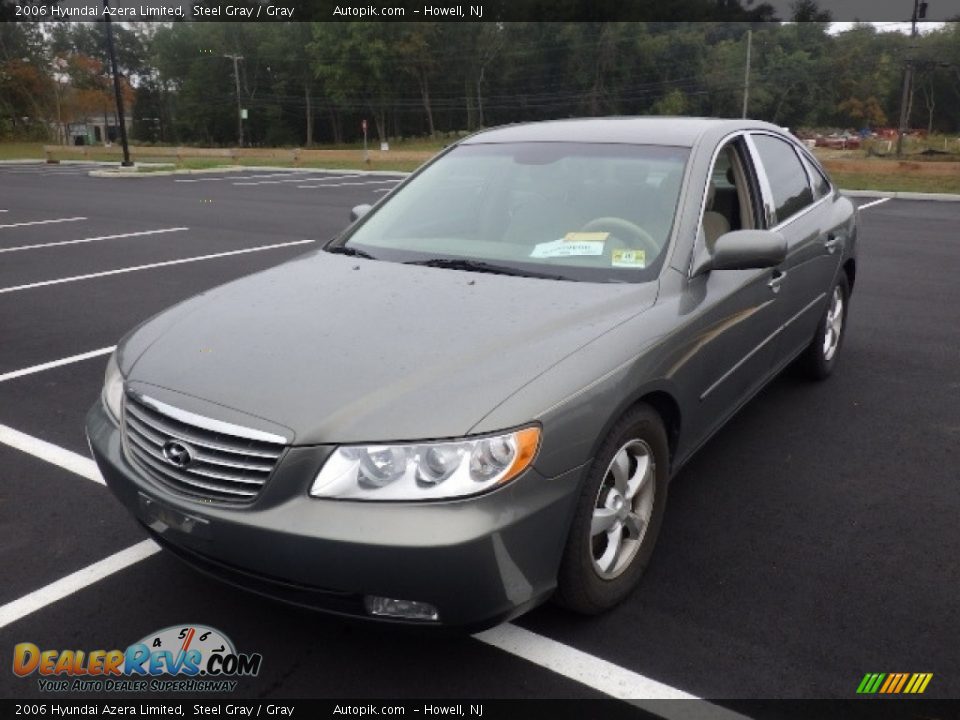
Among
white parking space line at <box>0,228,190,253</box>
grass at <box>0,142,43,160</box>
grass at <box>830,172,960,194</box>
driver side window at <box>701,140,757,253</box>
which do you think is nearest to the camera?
driver side window at <box>701,140,757,253</box>

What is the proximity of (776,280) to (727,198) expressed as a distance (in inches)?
18.3

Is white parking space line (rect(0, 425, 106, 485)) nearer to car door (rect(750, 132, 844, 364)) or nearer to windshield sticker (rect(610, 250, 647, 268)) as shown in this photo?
windshield sticker (rect(610, 250, 647, 268))

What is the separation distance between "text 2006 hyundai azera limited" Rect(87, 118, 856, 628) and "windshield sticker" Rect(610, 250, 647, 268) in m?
0.01

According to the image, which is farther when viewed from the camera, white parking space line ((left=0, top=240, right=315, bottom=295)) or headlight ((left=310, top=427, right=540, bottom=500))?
white parking space line ((left=0, top=240, right=315, bottom=295))

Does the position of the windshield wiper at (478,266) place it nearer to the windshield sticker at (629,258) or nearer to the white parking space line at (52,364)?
the windshield sticker at (629,258)

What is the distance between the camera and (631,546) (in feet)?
9.57

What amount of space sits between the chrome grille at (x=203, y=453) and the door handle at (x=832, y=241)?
11.7ft

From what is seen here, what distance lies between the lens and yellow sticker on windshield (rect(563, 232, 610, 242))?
336cm

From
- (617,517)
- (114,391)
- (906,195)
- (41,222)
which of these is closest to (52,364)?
(114,391)

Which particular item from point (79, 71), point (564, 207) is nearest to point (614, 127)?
point (564, 207)

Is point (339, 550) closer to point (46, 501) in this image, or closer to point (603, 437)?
point (603, 437)

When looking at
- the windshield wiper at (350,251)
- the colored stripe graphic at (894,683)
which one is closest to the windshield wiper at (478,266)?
the windshield wiper at (350,251)

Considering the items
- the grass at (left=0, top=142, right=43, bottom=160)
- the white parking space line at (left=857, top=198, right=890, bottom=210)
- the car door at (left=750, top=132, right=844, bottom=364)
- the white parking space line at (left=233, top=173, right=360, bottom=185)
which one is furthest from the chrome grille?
the grass at (left=0, top=142, right=43, bottom=160)

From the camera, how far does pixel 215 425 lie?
92.6 inches
